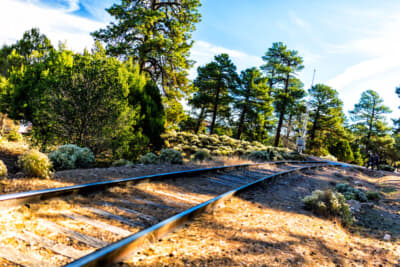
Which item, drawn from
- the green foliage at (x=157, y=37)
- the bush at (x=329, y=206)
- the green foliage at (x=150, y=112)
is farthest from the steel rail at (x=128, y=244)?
the green foliage at (x=157, y=37)

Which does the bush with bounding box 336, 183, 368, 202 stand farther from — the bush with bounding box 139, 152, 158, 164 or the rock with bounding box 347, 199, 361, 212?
the bush with bounding box 139, 152, 158, 164

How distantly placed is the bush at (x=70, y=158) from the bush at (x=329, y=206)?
238 inches

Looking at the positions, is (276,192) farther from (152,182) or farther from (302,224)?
(152,182)

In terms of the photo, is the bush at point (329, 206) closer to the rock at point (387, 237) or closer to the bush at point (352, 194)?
the rock at point (387, 237)

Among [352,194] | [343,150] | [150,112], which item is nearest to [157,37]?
[150,112]

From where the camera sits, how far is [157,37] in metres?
16.0

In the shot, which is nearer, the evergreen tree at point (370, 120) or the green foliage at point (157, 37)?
the green foliage at point (157, 37)

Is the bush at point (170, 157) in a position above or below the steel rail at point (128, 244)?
above

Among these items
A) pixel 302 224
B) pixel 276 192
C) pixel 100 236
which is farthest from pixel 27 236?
pixel 276 192

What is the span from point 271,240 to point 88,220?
242cm

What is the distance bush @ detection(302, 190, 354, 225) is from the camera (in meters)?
5.52

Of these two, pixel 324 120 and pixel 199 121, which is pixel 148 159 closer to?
pixel 199 121

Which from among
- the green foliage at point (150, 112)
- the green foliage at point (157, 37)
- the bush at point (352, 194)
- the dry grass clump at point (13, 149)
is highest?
the green foliage at point (157, 37)

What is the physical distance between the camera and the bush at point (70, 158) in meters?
6.76
